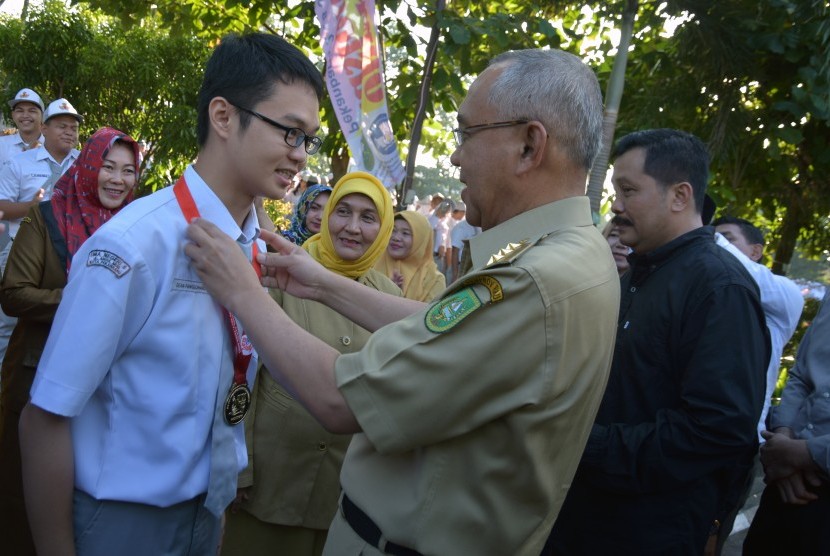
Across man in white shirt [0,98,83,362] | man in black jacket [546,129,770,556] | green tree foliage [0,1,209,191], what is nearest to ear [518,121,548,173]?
man in black jacket [546,129,770,556]

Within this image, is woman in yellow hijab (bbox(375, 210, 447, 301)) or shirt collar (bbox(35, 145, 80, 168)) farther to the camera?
shirt collar (bbox(35, 145, 80, 168))

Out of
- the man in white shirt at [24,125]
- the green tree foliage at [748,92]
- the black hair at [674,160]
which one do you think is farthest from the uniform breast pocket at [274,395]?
the green tree foliage at [748,92]

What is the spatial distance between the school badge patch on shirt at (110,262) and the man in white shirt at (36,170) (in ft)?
13.4

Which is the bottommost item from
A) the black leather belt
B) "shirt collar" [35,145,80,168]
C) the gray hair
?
the black leather belt

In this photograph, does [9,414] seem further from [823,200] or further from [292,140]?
[823,200]

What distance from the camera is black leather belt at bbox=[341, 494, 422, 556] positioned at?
1703 millimetres

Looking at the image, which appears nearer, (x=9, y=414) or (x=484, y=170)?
(x=484, y=170)

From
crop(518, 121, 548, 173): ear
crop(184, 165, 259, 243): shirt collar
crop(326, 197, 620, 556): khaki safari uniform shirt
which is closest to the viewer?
crop(326, 197, 620, 556): khaki safari uniform shirt

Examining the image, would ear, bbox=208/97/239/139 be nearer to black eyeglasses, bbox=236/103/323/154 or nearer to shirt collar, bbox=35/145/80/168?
black eyeglasses, bbox=236/103/323/154

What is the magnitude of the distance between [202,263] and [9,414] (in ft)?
7.25

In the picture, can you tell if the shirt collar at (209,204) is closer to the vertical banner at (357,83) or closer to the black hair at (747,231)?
the vertical banner at (357,83)

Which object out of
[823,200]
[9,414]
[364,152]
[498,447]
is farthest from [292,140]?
[823,200]

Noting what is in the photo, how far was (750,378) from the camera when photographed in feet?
7.91

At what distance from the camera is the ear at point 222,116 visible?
6.20ft
